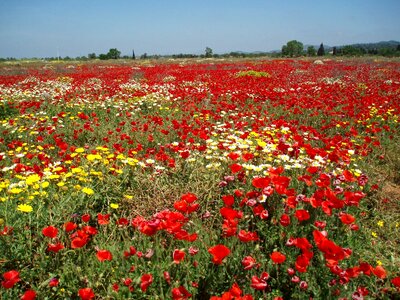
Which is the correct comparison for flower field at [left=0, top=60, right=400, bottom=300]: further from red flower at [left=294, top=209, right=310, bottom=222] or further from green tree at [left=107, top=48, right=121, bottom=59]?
green tree at [left=107, top=48, right=121, bottom=59]

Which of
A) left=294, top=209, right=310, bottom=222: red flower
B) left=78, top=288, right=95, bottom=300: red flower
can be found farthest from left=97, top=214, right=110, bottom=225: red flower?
left=294, top=209, right=310, bottom=222: red flower

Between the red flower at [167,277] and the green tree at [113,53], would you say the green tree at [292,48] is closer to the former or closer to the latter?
the green tree at [113,53]

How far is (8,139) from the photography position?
6977 millimetres

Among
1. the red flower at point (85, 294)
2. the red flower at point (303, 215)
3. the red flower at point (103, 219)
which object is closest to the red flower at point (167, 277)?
the red flower at point (85, 294)

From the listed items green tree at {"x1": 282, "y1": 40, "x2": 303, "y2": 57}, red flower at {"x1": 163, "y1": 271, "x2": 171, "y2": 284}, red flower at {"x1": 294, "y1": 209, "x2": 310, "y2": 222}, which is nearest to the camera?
red flower at {"x1": 163, "y1": 271, "x2": 171, "y2": 284}

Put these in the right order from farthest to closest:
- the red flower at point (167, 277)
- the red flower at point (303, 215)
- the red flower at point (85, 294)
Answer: the red flower at point (303, 215), the red flower at point (167, 277), the red flower at point (85, 294)

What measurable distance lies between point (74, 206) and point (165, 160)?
168 centimetres

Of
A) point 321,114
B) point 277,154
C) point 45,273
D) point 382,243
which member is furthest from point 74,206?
point 321,114

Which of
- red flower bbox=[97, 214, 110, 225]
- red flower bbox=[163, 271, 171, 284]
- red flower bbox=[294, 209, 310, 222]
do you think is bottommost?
red flower bbox=[163, 271, 171, 284]

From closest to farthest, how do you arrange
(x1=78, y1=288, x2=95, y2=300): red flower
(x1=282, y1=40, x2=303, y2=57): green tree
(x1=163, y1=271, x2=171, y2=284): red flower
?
(x1=78, y1=288, x2=95, y2=300): red flower
(x1=163, y1=271, x2=171, y2=284): red flower
(x1=282, y1=40, x2=303, y2=57): green tree

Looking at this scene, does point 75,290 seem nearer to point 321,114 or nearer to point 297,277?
point 297,277

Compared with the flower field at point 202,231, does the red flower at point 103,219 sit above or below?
above

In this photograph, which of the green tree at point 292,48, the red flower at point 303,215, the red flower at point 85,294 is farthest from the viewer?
the green tree at point 292,48

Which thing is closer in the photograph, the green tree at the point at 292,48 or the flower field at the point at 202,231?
the flower field at the point at 202,231
